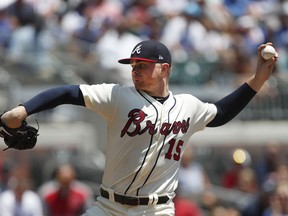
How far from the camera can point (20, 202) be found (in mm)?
10727

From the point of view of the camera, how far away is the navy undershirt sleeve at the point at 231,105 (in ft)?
21.8

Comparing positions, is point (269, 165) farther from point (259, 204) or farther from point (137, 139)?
point (137, 139)

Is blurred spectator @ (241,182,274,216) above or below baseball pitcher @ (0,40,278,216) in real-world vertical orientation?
below

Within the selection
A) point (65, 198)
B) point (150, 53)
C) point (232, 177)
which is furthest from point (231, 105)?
point (232, 177)

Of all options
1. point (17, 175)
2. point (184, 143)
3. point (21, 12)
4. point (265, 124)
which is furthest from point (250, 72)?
point (184, 143)

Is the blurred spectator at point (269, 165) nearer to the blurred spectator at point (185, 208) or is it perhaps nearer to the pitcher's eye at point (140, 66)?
the blurred spectator at point (185, 208)

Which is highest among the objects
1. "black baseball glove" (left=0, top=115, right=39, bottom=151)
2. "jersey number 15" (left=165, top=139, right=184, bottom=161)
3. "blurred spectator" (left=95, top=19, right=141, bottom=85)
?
"blurred spectator" (left=95, top=19, right=141, bottom=85)

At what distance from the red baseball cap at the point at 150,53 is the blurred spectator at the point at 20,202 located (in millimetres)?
4814

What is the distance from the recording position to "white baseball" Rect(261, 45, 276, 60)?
6570 mm

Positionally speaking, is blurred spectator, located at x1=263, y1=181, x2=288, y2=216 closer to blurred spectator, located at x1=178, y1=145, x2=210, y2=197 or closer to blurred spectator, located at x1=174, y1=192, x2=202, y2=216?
blurred spectator, located at x1=174, y1=192, x2=202, y2=216

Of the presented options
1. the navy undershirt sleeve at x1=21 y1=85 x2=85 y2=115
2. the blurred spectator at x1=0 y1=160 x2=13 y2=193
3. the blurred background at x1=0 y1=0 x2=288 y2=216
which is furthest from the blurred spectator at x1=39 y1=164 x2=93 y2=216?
the navy undershirt sleeve at x1=21 y1=85 x2=85 y2=115

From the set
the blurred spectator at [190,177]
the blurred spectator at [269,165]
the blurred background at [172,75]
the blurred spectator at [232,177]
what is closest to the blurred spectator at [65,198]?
the blurred background at [172,75]

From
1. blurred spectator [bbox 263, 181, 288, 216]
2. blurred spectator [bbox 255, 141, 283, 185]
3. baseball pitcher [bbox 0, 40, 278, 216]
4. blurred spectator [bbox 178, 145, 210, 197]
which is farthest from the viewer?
blurred spectator [bbox 255, 141, 283, 185]

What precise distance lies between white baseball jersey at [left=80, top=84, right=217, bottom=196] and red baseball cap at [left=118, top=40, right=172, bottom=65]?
0.75 ft
